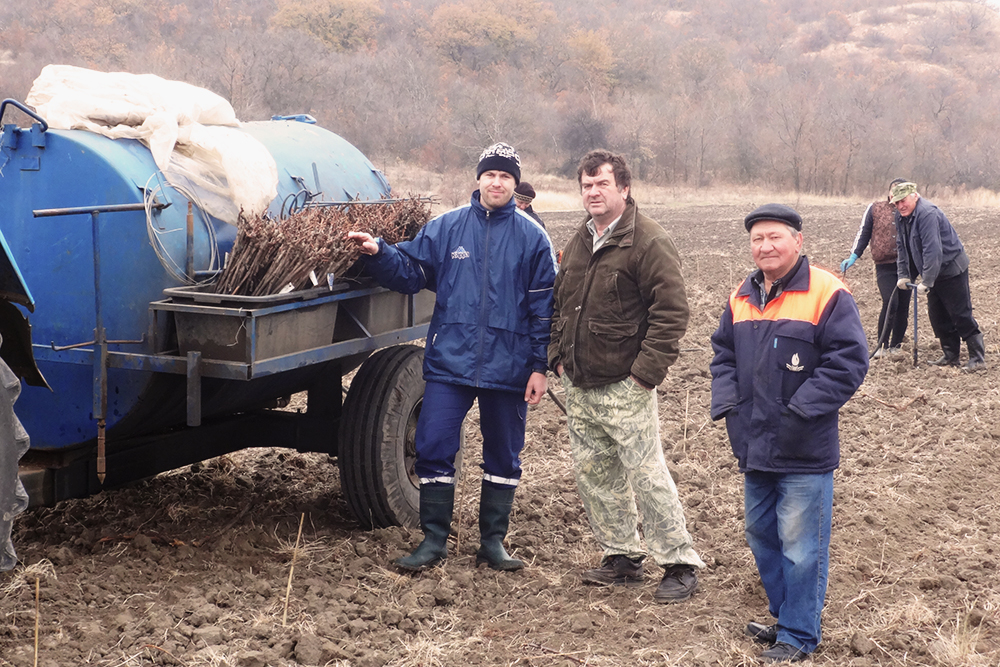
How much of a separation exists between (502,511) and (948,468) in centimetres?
332

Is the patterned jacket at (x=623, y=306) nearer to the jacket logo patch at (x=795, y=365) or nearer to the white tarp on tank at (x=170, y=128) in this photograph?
the jacket logo patch at (x=795, y=365)

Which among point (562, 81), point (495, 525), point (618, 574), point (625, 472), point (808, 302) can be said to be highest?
point (562, 81)

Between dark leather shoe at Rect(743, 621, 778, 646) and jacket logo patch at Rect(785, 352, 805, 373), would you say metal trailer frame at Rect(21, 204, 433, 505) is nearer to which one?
jacket logo patch at Rect(785, 352, 805, 373)

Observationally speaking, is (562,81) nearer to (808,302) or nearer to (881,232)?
(881,232)

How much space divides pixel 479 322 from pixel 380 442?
0.89m

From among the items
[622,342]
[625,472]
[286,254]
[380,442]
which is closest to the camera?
[286,254]

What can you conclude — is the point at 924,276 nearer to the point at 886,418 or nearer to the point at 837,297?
the point at 886,418

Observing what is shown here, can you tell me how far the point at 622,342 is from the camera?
450 cm

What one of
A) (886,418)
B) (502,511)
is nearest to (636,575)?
(502,511)

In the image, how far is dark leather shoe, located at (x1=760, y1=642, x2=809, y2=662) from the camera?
153 inches

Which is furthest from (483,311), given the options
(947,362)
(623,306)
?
(947,362)

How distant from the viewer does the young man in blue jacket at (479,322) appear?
4684mm

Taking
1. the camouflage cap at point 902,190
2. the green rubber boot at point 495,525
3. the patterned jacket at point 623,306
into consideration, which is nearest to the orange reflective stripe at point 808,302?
the patterned jacket at point 623,306

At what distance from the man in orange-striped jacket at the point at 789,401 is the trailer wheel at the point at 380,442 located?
1.83 meters
